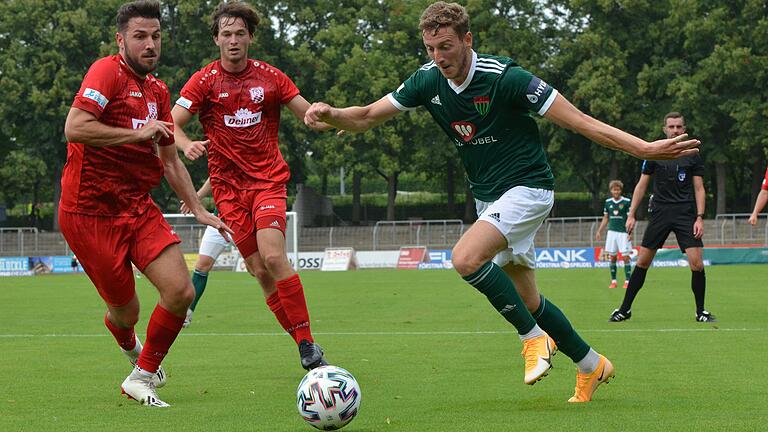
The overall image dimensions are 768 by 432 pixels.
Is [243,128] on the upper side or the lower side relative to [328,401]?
upper

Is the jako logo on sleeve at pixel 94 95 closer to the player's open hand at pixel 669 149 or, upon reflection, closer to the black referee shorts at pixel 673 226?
the player's open hand at pixel 669 149

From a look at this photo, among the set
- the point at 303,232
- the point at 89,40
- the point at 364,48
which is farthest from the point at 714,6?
the point at 89,40

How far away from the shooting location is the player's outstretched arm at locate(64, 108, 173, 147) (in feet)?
21.7

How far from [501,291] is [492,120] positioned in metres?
1.15

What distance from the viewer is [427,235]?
46219 millimetres

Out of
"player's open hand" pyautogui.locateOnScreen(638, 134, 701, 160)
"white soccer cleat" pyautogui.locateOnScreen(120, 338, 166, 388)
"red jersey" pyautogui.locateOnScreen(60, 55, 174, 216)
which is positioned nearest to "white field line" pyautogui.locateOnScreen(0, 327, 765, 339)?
"white soccer cleat" pyautogui.locateOnScreen(120, 338, 166, 388)

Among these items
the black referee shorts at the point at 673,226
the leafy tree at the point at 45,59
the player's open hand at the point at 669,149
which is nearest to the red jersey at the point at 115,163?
the player's open hand at the point at 669,149

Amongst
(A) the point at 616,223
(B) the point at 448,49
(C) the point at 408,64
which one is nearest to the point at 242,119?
(B) the point at 448,49

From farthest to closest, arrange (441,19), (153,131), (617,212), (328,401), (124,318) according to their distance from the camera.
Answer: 1. (617,212)
2. (124,318)
3. (441,19)
4. (153,131)
5. (328,401)

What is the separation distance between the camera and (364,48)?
2179 inches

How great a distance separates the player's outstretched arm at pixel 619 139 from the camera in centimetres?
609

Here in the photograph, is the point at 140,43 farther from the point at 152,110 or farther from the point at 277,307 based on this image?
the point at 277,307

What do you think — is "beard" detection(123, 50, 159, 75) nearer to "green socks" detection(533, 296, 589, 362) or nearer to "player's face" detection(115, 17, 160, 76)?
"player's face" detection(115, 17, 160, 76)

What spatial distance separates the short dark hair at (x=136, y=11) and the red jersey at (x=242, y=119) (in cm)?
169
